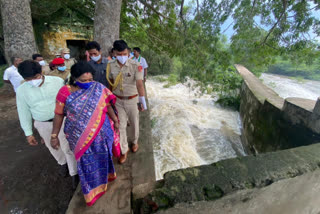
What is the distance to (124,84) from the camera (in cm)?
218

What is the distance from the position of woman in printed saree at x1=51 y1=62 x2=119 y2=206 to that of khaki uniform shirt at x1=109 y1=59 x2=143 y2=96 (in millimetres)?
487

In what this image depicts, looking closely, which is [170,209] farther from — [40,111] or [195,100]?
[195,100]

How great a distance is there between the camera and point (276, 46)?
456cm

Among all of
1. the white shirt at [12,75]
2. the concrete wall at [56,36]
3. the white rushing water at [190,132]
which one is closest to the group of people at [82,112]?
the white rushing water at [190,132]

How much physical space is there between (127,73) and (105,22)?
2051 mm

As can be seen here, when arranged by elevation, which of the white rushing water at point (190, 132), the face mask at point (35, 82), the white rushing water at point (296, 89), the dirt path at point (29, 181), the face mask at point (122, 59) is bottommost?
the white rushing water at point (190, 132)

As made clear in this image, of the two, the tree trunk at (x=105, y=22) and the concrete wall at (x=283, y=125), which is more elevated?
the tree trunk at (x=105, y=22)

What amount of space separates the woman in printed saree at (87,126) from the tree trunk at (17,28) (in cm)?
506

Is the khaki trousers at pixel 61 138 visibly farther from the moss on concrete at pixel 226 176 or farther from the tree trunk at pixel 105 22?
the tree trunk at pixel 105 22

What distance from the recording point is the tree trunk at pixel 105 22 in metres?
3.35

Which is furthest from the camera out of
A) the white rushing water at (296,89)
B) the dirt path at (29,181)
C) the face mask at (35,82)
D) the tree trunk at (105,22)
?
the white rushing water at (296,89)

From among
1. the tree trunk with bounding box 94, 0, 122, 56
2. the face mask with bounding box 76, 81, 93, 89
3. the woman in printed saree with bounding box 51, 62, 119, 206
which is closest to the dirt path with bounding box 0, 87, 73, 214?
the woman in printed saree with bounding box 51, 62, 119, 206

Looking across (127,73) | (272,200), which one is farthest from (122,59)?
(272,200)

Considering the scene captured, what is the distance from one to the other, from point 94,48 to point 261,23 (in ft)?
16.1
